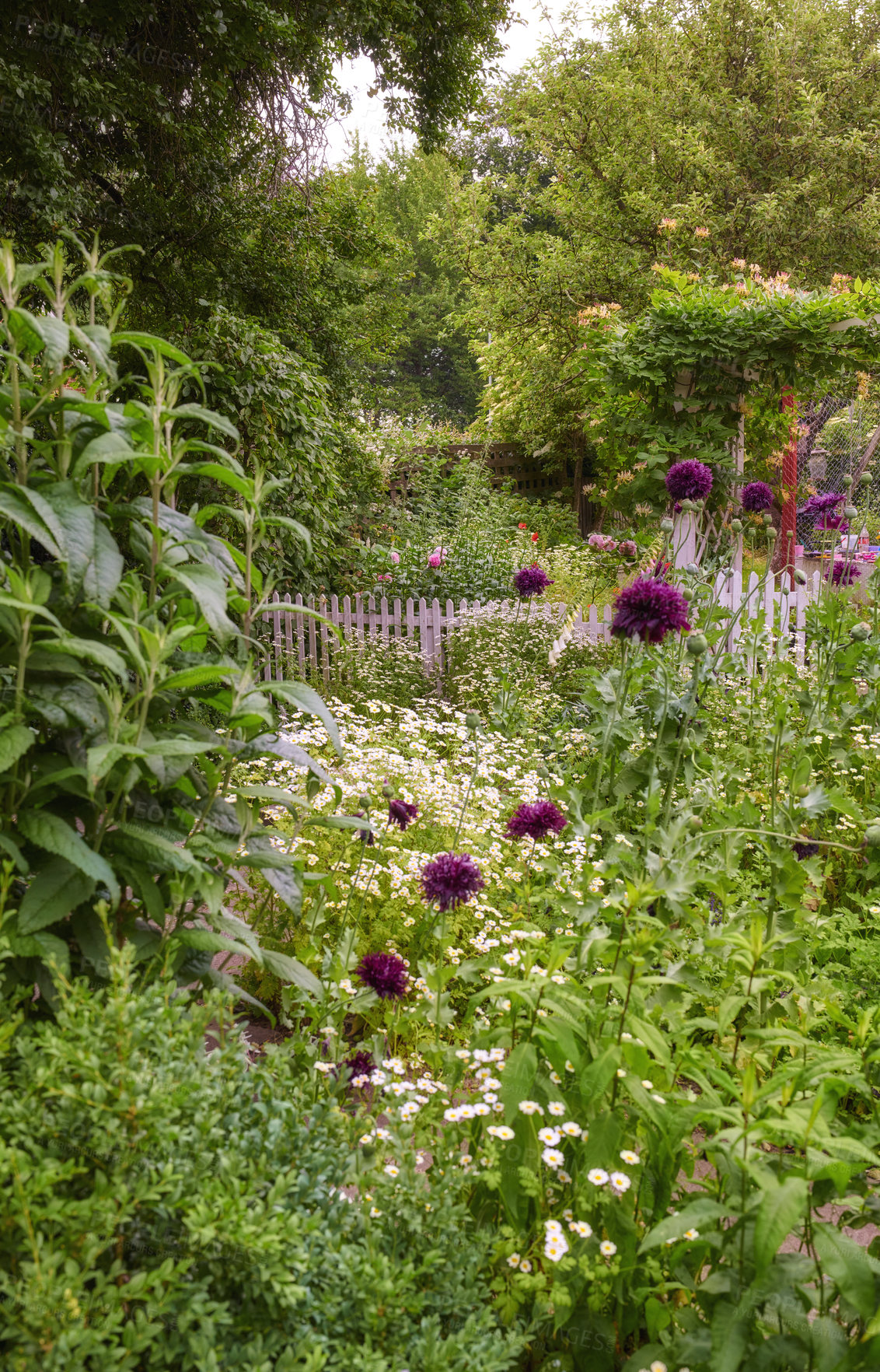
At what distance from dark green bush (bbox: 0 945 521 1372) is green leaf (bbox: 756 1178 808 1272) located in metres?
0.37

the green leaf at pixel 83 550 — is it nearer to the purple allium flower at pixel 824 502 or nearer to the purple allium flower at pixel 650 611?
the purple allium flower at pixel 650 611

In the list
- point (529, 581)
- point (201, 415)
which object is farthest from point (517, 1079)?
point (529, 581)

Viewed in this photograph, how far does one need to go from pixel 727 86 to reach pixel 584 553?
9637 mm

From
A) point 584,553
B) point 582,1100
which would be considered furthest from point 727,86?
point 582,1100

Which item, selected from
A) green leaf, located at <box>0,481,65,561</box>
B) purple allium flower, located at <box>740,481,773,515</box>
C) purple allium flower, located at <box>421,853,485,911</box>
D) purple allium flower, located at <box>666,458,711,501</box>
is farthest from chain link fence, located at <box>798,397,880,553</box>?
green leaf, located at <box>0,481,65,561</box>

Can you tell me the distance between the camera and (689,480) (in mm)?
3621

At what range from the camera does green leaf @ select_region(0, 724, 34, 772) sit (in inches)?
51.8

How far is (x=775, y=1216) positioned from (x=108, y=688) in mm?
1333

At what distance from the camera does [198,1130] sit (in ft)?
3.90

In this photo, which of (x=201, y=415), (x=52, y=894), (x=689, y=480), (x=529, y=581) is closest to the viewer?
(x=52, y=894)

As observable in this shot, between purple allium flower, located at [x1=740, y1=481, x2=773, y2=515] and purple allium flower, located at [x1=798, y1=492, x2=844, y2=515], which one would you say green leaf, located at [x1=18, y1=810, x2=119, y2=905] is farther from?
purple allium flower, located at [x1=798, y1=492, x2=844, y2=515]

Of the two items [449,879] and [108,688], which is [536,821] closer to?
[449,879]

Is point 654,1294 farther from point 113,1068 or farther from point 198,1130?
point 113,1068

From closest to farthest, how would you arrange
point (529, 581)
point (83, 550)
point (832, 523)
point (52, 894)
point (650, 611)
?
point (52, 894)
point (83, 550)
point (650, 611)
point (832, 523)
point (529, 581)
